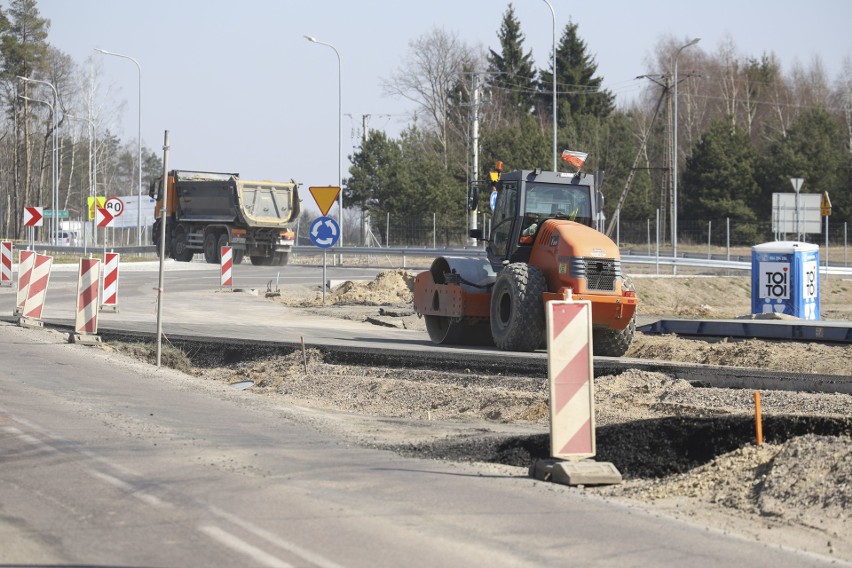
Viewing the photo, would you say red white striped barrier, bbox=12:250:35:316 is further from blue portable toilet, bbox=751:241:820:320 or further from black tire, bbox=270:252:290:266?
black tire, bbox=270:252:290:266

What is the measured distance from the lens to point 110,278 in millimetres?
22797

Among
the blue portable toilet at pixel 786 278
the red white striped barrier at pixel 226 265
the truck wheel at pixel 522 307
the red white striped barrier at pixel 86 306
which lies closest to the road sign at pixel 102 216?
the red white striped barrier at pixel 226 265

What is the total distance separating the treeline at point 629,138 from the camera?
214ft

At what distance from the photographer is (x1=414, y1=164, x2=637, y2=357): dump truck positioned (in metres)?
16.4

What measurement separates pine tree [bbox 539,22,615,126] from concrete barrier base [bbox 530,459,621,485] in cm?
7604

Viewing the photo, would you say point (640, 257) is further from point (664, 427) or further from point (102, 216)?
point (664, 427)

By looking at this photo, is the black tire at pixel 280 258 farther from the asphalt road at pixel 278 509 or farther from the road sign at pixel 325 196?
the asphalt road at pixel 278 509

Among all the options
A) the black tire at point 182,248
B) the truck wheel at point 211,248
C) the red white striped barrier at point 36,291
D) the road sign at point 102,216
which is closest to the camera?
the red white striped barrier at point 36,291

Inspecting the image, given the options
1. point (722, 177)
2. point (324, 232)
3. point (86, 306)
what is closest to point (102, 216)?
point (324, 232)

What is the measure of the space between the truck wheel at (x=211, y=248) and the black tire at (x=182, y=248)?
1.49 meters

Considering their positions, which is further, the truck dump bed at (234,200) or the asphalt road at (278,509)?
the truck dump bed at (234,200)

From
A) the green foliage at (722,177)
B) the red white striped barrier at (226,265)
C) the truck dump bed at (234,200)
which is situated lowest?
the red white striped barrier at (226,265)

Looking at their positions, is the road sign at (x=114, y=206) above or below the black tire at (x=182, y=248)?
above

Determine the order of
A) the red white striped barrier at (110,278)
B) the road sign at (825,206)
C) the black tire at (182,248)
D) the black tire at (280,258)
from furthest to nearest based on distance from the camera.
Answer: the black tire at (182,248) → the black tire at (280,258) → the road sign at (825,206) → the red white striped barrier at (110,278)
